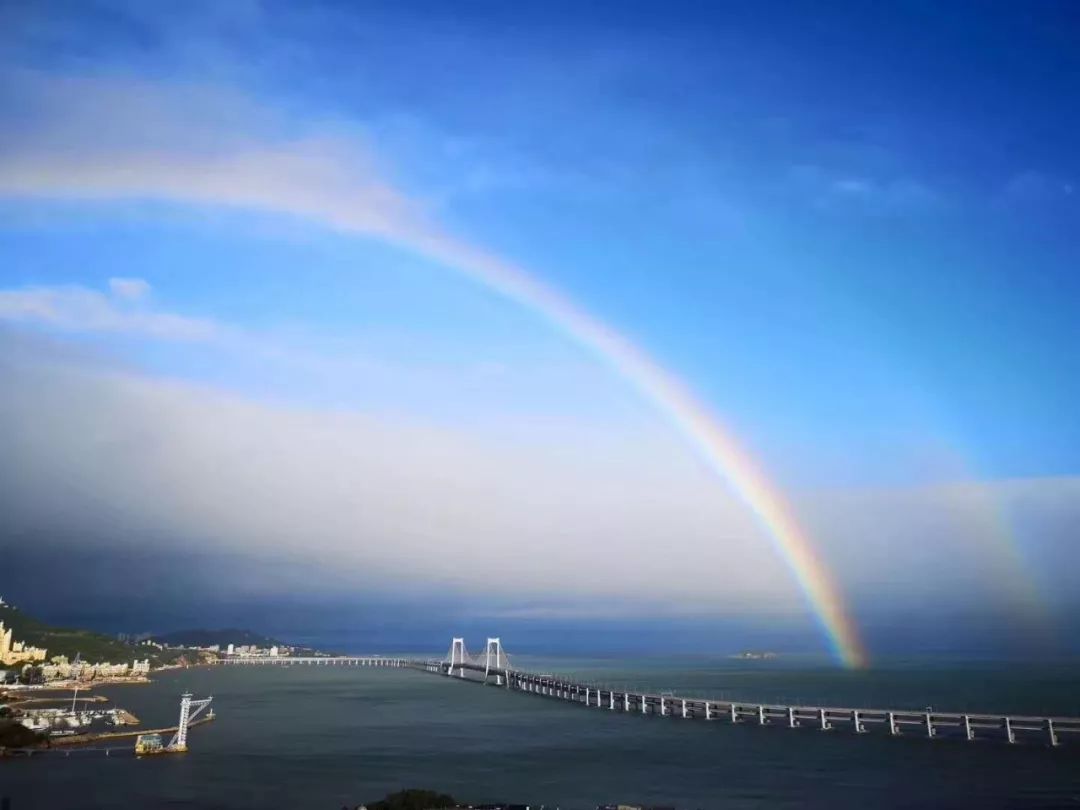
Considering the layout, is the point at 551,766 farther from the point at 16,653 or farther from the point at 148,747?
the point at 16,653

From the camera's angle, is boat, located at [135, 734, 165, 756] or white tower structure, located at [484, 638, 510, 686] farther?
white tower structure, located at [484, 638, 510, 686]

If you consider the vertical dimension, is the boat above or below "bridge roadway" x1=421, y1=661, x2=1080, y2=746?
below

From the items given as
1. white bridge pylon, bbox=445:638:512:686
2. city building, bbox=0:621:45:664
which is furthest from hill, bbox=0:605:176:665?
white bridge pylon, bbox=445:638:512:686

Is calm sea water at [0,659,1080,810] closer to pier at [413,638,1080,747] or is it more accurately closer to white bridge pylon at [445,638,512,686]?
pier at [413,638,1080,747]

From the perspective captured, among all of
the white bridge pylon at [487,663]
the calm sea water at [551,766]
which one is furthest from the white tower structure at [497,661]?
the calm sea water at [551,766]

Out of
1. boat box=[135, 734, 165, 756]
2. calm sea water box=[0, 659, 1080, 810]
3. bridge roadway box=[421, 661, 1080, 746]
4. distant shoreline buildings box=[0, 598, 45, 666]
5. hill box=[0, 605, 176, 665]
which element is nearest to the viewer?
calm sea water box=[0, 659, 1080, 810]

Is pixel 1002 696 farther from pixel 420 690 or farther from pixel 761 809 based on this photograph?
pixel 420 690

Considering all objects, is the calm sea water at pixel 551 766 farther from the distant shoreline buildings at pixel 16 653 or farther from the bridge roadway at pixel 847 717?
the distant shoreline buildings at pixel 16 653

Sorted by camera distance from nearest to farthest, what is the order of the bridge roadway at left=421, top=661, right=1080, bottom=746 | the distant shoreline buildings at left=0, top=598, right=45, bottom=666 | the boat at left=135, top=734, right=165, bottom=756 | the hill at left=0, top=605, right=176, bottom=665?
the boat at left=135, top=734, right=165, bottom=756 < the bridge roadway at left=421, top=661, right=1080, bottom=746 < the distant shoreline buildings at left=0, top=598, right=45, bottom=666 < the hill at left=0, top=605, right=176, bottom=665
